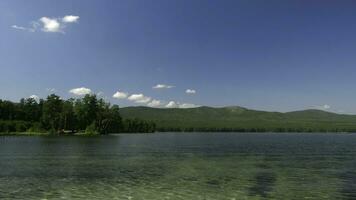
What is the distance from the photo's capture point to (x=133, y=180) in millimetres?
37719

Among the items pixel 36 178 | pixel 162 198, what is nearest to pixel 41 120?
pixel 36 178

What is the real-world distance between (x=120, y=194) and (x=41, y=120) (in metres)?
177

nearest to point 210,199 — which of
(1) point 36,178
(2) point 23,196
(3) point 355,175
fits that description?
(2) point 23,196

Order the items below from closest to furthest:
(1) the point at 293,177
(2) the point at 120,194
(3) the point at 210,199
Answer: (3) the point at 210,199 < (2) the point at 120,194 < (1) the point at 293,177

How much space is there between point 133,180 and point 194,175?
7163mm

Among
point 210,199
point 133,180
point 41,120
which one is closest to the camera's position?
point 210,199

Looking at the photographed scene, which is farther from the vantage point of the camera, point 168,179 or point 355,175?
point 355,175

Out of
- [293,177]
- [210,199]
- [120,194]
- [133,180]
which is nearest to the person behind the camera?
[210,199]

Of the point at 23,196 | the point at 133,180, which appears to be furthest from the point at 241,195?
the point at 23,196

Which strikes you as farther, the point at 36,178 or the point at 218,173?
the point at 218,173

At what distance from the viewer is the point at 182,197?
95.0ft

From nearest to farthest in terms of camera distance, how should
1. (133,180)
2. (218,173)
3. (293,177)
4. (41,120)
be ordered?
1. (133,180)
2. (293,177)
3. (218,173)
4. (41,120)

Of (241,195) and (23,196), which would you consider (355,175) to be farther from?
(23,196)

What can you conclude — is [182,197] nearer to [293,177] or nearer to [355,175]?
[293,177]
